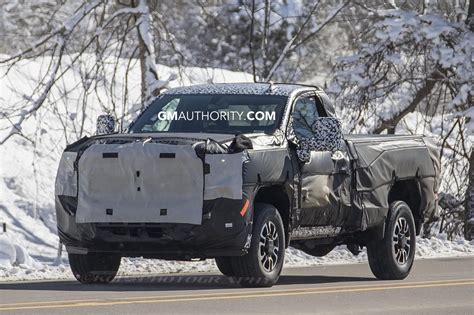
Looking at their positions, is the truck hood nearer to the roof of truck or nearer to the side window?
the side window

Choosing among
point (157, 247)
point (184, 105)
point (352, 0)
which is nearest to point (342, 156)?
point (184, 105)

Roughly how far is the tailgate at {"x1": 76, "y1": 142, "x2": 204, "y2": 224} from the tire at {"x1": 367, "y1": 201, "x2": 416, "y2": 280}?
9.38ft

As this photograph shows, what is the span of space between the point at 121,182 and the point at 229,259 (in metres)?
1.15

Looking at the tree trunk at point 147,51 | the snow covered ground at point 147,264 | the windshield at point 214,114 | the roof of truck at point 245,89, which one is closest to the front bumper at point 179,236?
the windshield at point 214,114

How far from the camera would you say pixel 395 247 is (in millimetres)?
14281

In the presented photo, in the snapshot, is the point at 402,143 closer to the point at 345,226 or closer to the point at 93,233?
the point at 345,226

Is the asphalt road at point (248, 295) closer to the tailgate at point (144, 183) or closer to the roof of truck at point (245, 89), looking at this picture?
the tailgate at point (144, 183)

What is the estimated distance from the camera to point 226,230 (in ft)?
38.9

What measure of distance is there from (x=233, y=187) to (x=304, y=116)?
→ 2006mm

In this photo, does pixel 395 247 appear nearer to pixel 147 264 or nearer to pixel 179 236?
pixel 147 264

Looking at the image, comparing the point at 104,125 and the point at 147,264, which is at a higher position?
the point at 104,125

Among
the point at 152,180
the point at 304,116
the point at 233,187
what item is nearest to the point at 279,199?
the point at 233,187

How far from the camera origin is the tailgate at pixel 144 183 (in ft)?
38.8

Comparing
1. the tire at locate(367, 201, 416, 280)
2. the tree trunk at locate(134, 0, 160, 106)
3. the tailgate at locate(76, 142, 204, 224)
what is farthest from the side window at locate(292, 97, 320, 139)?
the tree trunk at locate(134, 0, 160, 106)
